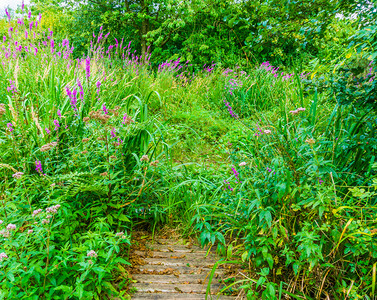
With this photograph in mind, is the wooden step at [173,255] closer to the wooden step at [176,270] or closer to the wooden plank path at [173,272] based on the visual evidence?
the wooden plank path at [173,272]

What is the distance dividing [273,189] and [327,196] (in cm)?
40

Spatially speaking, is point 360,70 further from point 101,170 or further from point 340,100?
point 101,170

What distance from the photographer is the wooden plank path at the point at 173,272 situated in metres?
1.95

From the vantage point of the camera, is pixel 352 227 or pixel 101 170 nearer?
pixel 352 227

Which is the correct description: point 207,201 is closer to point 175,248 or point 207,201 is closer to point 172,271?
point 175,248

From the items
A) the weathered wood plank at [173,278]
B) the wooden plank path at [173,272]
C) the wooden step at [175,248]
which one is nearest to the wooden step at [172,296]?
the wooden plank path at [173,272]

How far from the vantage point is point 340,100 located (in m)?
1.91

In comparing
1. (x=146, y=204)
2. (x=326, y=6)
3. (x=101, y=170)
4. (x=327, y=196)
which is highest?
(x=326, y=6)

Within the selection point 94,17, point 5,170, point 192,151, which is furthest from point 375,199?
point 94,17

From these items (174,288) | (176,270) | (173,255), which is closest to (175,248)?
(173,255)

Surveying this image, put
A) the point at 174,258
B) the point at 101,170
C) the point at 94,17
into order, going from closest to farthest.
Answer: the point at 174,258 < the point at 101,170 < the point at 94,17

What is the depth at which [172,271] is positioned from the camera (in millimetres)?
2160

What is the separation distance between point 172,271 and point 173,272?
0.04 ft

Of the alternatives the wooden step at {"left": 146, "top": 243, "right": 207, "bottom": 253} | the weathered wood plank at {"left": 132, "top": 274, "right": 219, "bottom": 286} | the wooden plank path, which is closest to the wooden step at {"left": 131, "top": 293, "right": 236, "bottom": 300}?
the wooden plank path
